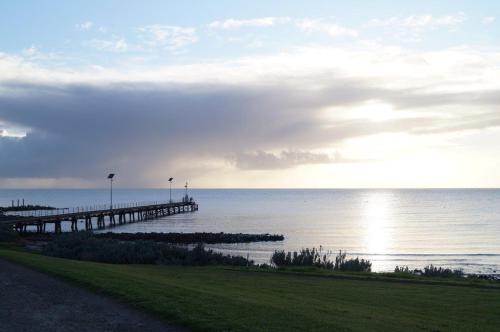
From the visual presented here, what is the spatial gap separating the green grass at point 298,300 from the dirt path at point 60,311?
1.66 ft

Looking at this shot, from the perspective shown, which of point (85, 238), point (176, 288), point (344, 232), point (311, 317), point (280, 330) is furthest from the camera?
point (344, 232)

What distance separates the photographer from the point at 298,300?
15430 mm

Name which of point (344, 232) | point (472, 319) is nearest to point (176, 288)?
point (472, 319)

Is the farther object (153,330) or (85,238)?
(85,238)

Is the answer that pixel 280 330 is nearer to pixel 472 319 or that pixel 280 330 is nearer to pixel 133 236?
pixel 472 319

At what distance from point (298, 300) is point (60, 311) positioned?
20.7 feet

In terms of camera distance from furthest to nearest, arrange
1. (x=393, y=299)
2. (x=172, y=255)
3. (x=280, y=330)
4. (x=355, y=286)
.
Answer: (x=172, y=255) < (x=355, y=286) < (x=393, y=299) < (x=280, y=330)

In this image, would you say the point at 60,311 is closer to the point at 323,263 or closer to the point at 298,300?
the point at 298,300

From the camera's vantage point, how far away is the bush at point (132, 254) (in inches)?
1101

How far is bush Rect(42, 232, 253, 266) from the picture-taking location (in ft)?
91.7

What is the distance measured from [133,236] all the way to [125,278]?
41.2 m

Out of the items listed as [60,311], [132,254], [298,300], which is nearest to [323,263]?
[132,254]

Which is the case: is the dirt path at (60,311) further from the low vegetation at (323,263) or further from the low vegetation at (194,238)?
the low vegetation at (194,238)

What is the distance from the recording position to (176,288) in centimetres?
1557
